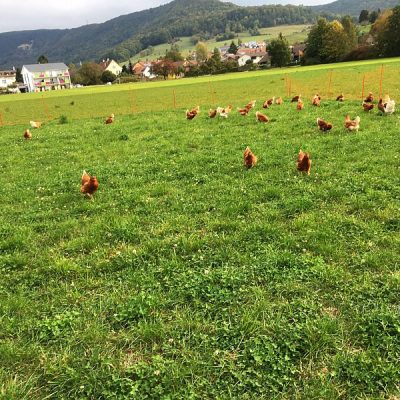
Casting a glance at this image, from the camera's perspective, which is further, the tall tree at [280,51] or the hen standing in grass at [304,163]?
the tall tree at [280,51]

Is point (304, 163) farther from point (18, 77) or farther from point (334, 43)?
point (18, 77)

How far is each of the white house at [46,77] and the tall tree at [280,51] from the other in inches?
3720

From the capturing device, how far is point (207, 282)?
5344 mm

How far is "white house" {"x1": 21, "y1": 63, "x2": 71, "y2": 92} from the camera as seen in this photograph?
165 m

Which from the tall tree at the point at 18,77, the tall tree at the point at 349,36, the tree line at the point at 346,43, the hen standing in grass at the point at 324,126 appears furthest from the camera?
the tall tree at the point at 18,77

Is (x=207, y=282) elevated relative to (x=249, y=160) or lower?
lower

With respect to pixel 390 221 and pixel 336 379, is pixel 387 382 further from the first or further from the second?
pixel 390 221

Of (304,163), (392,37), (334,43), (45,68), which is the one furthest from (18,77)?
(304,163)

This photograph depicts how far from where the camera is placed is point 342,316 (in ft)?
15.1

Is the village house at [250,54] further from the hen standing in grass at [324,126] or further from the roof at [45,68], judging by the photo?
the hen standing in grass at [324,126]

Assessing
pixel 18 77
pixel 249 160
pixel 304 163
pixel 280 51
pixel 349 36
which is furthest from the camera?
pixel 18 77

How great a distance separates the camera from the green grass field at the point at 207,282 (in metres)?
3.94

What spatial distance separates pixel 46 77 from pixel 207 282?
183 meters

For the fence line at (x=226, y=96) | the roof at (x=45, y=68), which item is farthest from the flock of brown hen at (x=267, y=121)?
the roof at (x=45, y=68)
